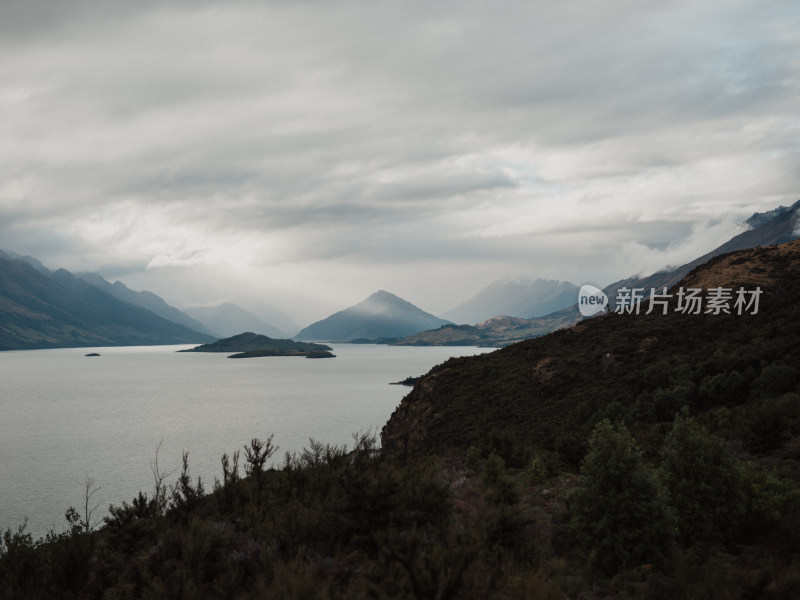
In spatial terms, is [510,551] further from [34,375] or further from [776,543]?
[34,375]

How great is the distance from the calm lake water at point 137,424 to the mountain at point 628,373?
1861cm

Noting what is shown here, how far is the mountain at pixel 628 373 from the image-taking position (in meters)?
36.0

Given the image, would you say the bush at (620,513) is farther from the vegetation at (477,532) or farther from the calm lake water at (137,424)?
the calm lake water at (137,424)

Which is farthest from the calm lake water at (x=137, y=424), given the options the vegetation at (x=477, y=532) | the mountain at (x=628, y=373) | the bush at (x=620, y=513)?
the bush at (x=620, y=513)

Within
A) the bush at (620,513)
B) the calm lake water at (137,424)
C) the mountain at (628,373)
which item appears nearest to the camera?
the bush at (620,513)

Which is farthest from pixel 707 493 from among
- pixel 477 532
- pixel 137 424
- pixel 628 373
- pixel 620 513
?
pixel 137 424

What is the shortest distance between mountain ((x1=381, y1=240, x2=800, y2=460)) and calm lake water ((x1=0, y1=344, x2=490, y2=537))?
61.1ft

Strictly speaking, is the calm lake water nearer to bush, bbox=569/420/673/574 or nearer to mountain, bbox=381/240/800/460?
mountain, bbox=381/240/800/460

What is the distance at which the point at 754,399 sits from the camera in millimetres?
31859

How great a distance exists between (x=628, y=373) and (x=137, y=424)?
Result: 7967 cm

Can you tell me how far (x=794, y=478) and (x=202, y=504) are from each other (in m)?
18.7

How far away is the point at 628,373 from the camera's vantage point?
4544 cm

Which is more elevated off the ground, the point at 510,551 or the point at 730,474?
the point at 730,474

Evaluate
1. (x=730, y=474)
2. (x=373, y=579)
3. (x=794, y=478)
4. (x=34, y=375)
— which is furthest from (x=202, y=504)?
(x=34, y=375)
